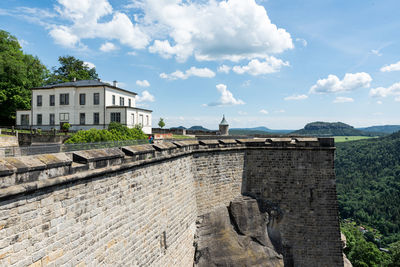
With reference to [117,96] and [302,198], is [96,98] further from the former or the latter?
[302,198]

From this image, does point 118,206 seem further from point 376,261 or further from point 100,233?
point 376,261

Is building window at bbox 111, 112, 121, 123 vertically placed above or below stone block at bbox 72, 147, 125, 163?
above

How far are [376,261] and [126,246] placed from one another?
154 ft

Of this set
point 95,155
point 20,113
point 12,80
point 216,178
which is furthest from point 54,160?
point 12,80

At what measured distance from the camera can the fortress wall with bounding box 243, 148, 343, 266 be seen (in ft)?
50.0

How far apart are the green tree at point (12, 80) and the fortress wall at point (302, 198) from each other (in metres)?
33.7

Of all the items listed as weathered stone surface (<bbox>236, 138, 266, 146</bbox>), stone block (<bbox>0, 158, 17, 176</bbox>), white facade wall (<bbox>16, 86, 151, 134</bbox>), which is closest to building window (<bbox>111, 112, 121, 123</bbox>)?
white facade wall (<bbox>16, 86, 151, 134</bbox>)

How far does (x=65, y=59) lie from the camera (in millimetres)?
54906

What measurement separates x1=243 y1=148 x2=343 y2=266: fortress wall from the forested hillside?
89982mm

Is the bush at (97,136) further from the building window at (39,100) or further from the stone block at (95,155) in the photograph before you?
the building window at (39,100)

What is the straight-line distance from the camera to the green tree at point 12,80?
32.3 m

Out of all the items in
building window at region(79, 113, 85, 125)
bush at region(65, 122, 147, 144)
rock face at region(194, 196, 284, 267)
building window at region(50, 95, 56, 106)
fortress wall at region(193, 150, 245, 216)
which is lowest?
rock face at region(194, 196, 284, 267)

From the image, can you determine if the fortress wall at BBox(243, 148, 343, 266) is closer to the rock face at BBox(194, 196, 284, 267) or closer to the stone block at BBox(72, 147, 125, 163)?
the rock face at BBox(194, 196, 284, 267)

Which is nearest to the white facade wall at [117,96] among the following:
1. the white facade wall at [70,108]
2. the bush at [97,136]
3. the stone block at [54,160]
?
the white facade wall at [70,108]
